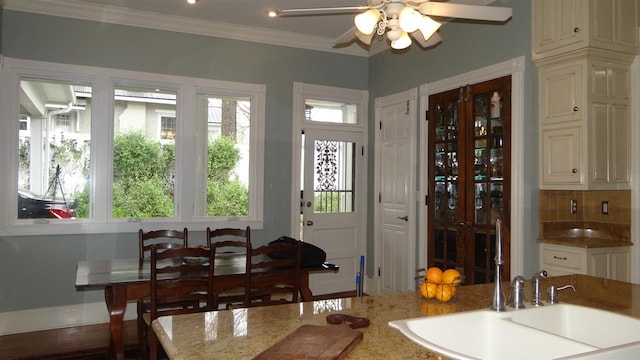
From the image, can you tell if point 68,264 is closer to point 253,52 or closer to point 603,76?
point 253,52

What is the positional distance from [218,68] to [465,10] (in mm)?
3179

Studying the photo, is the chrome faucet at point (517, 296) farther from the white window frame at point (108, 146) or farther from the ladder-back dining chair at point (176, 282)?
the white window frame at point (108, 146)

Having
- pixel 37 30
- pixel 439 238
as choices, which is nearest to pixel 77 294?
pixel 37 30

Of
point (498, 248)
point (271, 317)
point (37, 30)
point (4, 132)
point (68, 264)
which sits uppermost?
point (37, 30)

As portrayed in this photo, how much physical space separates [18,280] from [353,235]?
3550 mm

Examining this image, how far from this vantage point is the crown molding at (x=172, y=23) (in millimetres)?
4441

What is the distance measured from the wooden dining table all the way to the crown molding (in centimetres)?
252

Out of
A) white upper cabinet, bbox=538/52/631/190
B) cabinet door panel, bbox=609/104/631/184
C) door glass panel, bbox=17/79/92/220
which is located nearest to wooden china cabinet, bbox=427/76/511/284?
white upper cabinet, bbox=538/52/631/190

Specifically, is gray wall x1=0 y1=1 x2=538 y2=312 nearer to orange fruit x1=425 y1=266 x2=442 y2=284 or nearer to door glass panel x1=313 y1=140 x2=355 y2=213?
door glass panel x1=313 y1=140 x2=355 y2=213

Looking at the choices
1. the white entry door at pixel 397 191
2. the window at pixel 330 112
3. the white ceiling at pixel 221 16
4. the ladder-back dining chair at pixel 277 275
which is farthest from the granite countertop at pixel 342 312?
the window at pixel 330 112

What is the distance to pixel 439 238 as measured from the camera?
4.70 metres

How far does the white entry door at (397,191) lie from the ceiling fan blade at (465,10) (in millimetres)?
2375

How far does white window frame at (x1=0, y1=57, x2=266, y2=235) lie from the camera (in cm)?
436

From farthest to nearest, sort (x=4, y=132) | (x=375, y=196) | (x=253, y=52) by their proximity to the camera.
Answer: (x=375, y=196)
(x=253, y=52)
(x=4, y=132)
